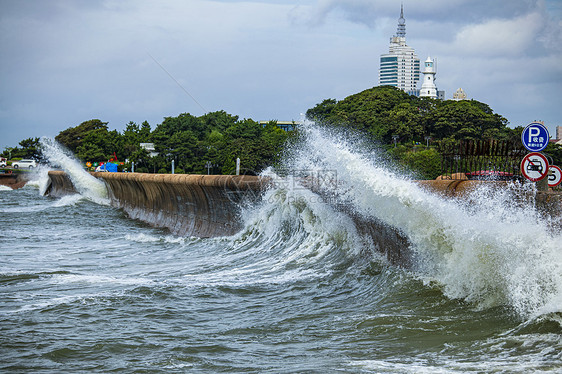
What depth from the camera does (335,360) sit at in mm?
4684

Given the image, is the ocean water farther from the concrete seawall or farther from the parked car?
the parked car

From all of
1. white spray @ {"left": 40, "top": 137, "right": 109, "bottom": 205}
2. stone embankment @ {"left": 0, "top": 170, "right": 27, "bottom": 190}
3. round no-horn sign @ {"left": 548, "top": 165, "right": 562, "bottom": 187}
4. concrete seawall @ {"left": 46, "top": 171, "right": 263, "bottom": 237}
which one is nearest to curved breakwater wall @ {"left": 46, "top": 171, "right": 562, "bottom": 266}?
concrete seawall @ {"left": 46, "top": 171, "right": 263, "bottom": 237}

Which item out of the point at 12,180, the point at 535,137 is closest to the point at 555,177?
the point at 535,137

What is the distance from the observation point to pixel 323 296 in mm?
7039

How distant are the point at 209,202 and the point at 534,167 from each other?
7.44 metres

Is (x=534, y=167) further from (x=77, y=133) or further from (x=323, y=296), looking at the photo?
(x=77, y=133)

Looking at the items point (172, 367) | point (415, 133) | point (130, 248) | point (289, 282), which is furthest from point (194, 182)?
point (415, 133)

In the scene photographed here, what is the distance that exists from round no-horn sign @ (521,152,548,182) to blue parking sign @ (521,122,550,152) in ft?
1.19

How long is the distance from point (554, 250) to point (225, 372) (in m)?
2.92

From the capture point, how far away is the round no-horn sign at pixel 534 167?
23.0 ft

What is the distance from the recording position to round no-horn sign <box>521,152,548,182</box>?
7.00 metres

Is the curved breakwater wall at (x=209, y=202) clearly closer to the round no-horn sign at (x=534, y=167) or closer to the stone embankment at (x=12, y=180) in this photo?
the round no-horn sign at (x=534, y=167)

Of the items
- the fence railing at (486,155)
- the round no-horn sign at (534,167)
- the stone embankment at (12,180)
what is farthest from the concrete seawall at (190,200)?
the stone embankment at (12,180)

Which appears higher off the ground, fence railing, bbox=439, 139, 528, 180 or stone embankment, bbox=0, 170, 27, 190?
stone embankment, bbox=0, 170, 27, 190
